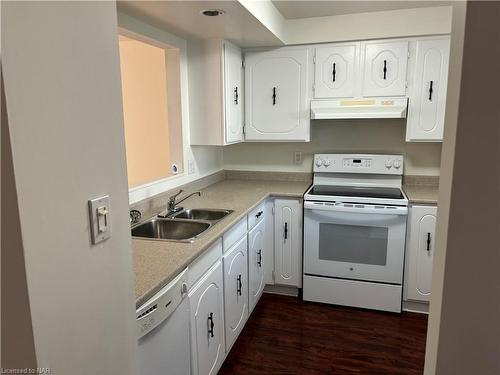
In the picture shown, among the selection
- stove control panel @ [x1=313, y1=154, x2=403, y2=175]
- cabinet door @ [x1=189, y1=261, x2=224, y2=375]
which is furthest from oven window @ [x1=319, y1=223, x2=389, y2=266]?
cabinet door @ [x1=189, y1=261, x2=224, y2=375]

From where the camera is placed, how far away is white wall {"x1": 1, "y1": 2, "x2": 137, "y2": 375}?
0.68 metres

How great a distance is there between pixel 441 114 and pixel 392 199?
76cm

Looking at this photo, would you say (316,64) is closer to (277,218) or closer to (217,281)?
(277,218)

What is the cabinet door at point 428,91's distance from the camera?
279 cm

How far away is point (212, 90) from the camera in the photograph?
282cm

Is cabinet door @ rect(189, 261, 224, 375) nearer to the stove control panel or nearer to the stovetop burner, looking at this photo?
the stovetop burner

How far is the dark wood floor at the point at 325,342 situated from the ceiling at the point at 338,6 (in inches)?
88.3

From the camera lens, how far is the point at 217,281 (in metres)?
2.03

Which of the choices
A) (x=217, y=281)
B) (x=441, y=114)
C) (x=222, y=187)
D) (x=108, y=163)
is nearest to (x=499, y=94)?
(x=108, y=163)

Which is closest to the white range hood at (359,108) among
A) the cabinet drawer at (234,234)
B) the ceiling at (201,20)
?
the ceiling at (201,20)

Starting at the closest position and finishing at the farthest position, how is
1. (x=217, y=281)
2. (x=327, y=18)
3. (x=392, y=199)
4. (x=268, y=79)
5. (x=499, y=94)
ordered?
(x=499, y=94) < (x=217, y=281) < (x=392, y=199) < (x=327, y=18) < (x=268, y=79)

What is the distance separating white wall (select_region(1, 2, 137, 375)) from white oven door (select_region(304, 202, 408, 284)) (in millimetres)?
2102

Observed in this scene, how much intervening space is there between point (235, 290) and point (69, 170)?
5.54ft

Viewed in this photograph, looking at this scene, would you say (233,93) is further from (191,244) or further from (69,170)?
(69,170)
